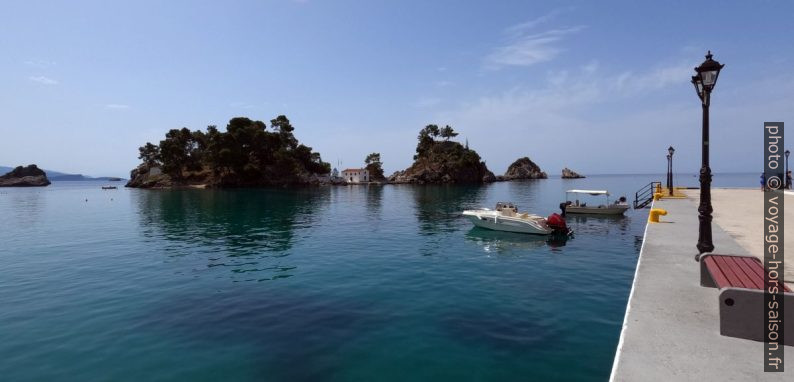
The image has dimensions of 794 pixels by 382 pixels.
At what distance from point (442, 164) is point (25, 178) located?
195 m

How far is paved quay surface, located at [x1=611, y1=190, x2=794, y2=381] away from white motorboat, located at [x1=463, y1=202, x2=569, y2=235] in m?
17.6

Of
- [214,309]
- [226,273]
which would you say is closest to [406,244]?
[226,273]

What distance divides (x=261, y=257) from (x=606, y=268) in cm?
1854

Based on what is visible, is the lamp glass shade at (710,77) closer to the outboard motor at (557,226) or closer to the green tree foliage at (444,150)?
the outboard motor at (557,226)

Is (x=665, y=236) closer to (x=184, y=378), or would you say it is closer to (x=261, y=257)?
(x=184, y=378)

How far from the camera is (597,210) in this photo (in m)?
41.6

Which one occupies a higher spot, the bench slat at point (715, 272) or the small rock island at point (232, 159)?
the small rock island at point (232, 159)

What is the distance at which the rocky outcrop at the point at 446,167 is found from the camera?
158 m

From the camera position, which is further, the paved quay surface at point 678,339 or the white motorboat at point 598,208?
the white motorboat at point 598,208

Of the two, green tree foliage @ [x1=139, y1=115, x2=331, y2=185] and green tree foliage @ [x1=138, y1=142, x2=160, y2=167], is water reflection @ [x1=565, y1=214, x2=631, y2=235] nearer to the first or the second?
green tree foliage @ [x1=139, y1=115, x2=331, y2=185]

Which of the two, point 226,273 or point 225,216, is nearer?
point 226,273

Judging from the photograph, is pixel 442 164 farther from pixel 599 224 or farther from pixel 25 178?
pixel 25 178

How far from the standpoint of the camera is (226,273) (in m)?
19.1

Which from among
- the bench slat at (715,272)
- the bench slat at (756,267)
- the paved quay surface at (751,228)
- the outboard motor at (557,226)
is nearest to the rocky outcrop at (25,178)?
the outboard motor at (557,226)
